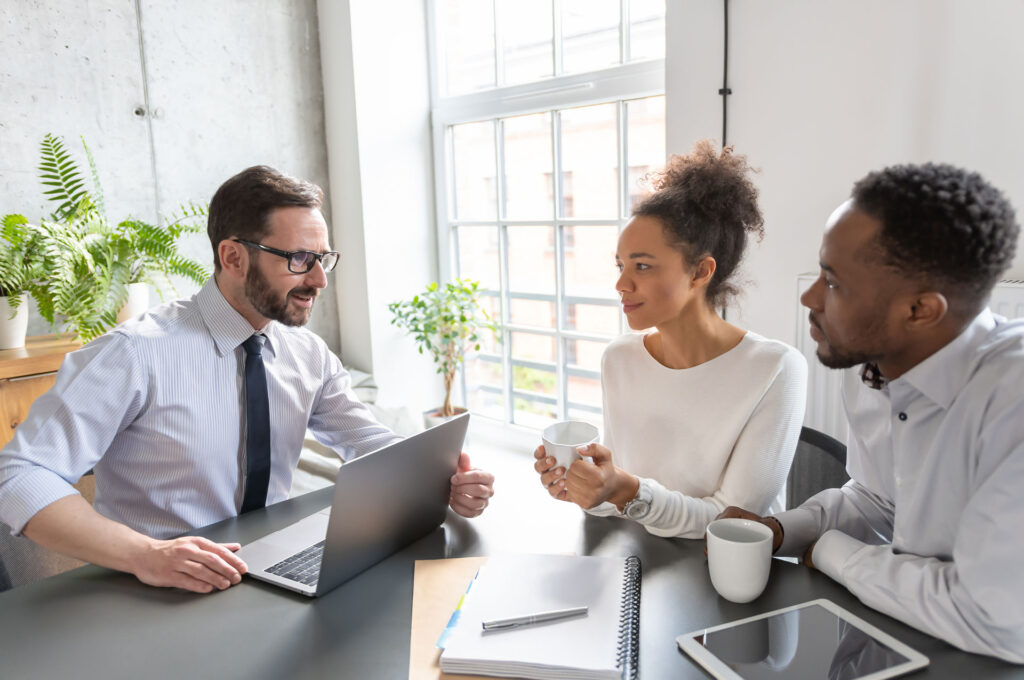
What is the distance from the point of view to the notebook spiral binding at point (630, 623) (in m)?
0.85

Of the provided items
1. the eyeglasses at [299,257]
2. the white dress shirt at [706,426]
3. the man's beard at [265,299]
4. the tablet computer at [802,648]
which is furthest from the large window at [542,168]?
the tablet computer at [802,648]

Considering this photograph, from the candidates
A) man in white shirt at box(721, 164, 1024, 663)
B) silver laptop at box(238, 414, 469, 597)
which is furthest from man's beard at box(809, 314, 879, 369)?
silver laptop at box(238, 414, 469, 597)

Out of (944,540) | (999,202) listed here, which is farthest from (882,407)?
(999,202)

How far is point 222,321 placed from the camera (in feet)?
5.09

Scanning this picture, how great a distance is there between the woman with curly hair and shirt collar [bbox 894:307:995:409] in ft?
1.36

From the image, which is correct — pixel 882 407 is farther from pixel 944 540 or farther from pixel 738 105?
pixel 738 105

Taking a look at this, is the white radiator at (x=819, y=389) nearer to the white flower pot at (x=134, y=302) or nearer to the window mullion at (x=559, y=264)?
the window mullion at (x=559, y=264)

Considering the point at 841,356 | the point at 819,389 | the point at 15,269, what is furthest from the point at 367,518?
the point at 15,269

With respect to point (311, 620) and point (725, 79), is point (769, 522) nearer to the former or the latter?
point (311, 620)

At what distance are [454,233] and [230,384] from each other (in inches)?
86.3

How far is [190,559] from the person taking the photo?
3.59 ft

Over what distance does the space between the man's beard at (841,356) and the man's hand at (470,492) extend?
607mm

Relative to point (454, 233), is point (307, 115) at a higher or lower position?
higher

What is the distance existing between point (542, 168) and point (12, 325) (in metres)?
2.05
